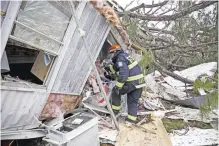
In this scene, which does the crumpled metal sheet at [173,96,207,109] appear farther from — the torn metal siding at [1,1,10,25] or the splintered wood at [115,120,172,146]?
the torn metal siding at [1,1,10,25]

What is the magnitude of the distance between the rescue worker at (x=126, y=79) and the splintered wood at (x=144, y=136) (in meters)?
0.32

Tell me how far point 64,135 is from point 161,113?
3.10m

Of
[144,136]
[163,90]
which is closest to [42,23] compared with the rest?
[144,136]

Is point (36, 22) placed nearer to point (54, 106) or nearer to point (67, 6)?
point (67, 6)

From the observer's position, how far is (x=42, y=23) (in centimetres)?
406

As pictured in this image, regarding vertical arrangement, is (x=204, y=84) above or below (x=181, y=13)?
below

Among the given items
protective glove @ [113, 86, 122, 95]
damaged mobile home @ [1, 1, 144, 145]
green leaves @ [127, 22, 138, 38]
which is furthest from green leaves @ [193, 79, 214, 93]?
damaged mobile home @ [1, 1, 144, 145]

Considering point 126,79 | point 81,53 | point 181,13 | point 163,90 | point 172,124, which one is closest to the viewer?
point 81,53

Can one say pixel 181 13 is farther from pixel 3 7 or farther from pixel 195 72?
pixel 3 7

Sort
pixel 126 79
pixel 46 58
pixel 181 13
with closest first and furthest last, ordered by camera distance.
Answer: pixel 46 58 → pixel 126 79 → pixel 181 13

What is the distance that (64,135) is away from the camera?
4.17m

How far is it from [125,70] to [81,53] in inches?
41.2

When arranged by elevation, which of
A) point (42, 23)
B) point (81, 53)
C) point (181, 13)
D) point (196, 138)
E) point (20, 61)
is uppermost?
point (181, 13)

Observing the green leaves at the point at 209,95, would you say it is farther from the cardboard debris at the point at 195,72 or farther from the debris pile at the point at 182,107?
the cardboard debris at the point at 195,72
